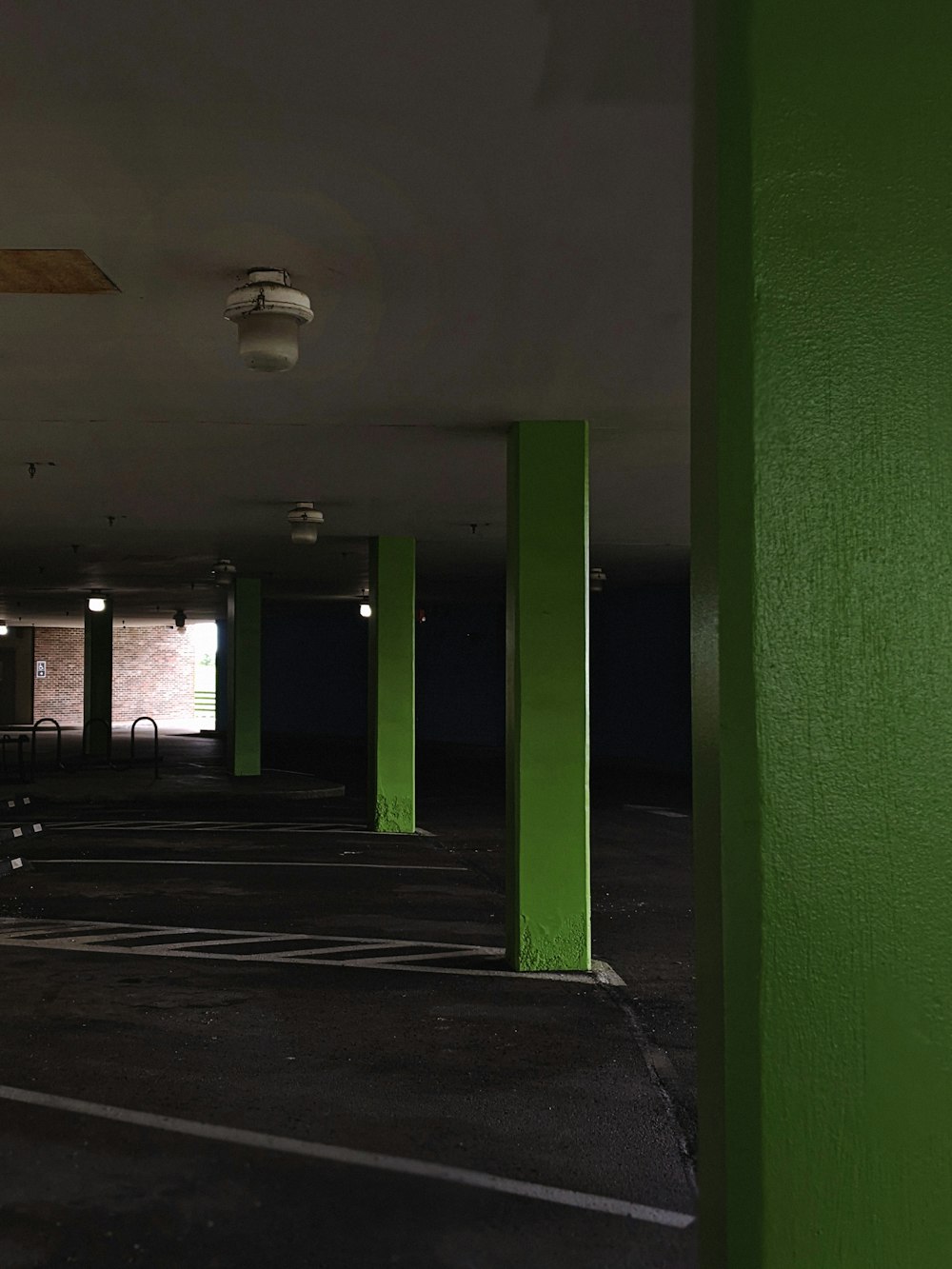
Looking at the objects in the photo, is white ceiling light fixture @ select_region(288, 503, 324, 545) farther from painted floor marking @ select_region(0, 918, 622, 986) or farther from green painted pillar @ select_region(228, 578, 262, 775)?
green painted pillar @ select_region(228, 578, 262, 775)

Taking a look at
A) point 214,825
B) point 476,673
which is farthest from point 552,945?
point 476,673

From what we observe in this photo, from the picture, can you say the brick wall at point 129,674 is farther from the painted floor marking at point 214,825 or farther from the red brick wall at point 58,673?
the painted floor marking at point 214,825

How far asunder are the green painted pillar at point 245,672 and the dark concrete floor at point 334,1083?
27.5 ft

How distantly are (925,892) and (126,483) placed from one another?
28.0 ft

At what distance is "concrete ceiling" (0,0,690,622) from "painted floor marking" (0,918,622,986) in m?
3.23

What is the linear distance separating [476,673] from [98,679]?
26.4ft

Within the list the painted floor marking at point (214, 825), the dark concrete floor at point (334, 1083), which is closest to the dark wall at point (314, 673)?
the painted floor marking at point (214, 825)

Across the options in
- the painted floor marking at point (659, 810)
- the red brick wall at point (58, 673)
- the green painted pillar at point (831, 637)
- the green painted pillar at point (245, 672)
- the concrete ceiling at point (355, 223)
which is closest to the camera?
the green painted pillar at point (831, 637)

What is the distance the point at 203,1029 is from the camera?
5367 millimetres

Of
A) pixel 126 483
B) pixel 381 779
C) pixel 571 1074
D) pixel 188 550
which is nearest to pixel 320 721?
pixel 188 550

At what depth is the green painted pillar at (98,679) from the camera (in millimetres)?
22297

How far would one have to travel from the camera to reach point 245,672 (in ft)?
58.1

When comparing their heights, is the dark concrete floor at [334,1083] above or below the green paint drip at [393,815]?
below

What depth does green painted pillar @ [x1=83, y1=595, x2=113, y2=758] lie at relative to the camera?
2230 centimetres
